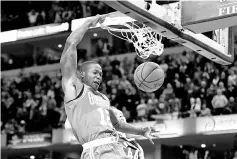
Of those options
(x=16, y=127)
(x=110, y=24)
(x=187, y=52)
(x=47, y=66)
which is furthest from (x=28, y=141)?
(x=110, y=24)

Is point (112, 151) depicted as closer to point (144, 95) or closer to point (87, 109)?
point (87, 109)

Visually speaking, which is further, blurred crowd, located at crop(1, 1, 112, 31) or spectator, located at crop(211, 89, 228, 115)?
blurred crowd, located at crop(1, 1, 112, 31)

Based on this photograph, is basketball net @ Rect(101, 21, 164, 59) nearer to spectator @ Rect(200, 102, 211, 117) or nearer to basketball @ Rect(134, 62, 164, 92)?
basketball @ Rect(134, 62, 164, 92)

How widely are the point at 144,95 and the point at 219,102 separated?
105 inches

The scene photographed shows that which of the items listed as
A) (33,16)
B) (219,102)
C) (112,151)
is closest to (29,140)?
(33,16)

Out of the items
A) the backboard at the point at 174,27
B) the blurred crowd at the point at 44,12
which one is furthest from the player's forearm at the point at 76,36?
the blurred crowd at the point at 44,12

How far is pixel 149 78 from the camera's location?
6660 mm

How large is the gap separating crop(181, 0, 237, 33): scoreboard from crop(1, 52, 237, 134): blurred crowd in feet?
25.6

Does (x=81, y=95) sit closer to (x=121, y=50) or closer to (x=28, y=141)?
(x=28, y=141)

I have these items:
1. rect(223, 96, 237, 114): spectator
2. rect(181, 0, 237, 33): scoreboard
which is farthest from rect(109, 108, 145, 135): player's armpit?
rect(223, 96, 237, 114): spectator

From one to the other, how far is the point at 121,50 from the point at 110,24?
40.6 feet

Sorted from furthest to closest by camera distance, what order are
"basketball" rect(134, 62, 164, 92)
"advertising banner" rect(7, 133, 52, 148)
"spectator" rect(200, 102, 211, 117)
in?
1. "advertising banner" rect(7, 133, 52, 148)
2. "spectator" rect(200, 102, 211, 117)
3. "basketball" rect(134, 62, 164, 92)

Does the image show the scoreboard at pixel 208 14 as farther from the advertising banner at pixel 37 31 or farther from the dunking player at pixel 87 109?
the advertising banner at pixel 37 31

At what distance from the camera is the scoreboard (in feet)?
20.5
